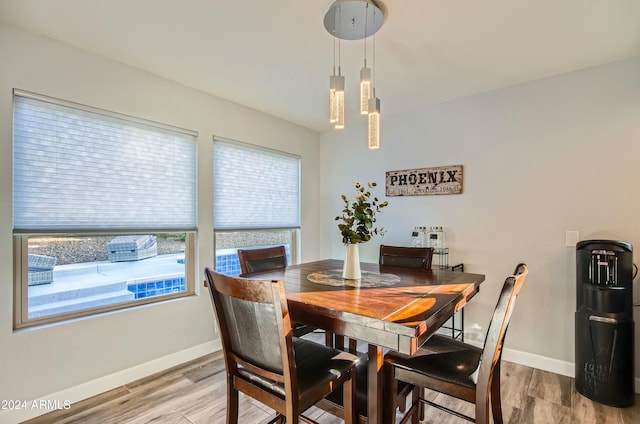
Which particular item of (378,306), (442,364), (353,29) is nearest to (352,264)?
(378,306)

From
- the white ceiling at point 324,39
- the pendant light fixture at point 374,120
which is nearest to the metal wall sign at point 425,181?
the white ceiling at point 324,39

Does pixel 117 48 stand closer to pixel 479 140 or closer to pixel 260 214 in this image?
pixel 260 214

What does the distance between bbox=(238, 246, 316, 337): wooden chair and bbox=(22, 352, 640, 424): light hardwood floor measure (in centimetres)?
76

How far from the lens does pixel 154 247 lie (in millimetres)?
2684

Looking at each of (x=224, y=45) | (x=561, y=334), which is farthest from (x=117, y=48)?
(x=561, y=334)

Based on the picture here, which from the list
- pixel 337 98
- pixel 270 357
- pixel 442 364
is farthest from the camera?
pixel 337 98

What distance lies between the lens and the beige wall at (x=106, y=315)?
1.94m

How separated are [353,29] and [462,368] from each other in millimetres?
1984

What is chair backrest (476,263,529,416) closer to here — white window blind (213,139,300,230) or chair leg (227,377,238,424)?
chair leg (227,377,238,424)

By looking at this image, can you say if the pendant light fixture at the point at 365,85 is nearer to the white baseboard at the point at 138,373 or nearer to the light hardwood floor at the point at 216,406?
the light hardwood floor at the point at 216,406

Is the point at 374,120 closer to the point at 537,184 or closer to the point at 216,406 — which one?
the point at 537,184

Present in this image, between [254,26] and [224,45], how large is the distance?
33 cm

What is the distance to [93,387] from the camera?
222 cm

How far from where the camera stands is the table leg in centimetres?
137
